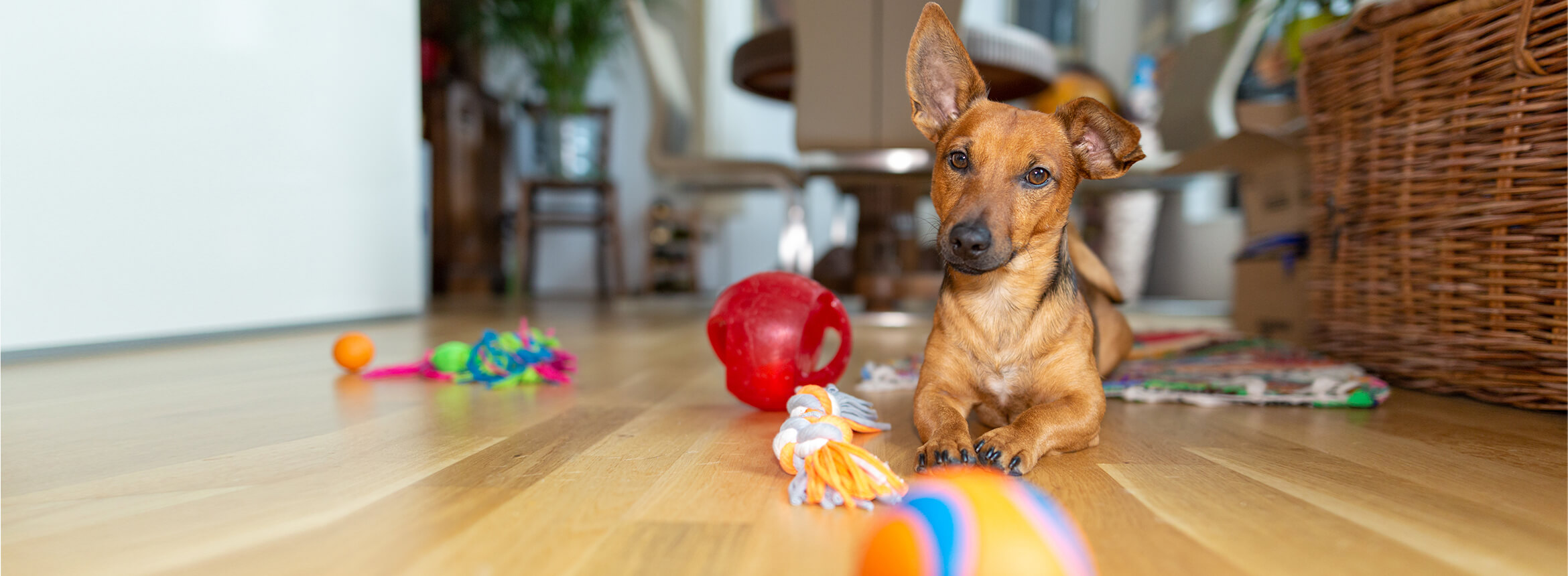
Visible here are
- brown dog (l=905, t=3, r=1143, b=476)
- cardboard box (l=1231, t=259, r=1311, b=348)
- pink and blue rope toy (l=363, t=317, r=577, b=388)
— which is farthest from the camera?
cardboard box (l=1231, t=259, r=1311, b=348)

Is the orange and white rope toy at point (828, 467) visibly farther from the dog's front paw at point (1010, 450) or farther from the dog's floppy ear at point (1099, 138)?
the dog's floppy ear at point (1099, 138)

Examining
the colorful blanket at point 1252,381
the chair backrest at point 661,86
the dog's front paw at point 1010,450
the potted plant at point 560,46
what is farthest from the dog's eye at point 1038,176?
the potted plant at point 560,46

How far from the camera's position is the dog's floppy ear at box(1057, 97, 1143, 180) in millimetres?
1207

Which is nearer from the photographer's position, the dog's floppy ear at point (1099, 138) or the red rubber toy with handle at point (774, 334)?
the dog's floppy ear at point (1099, 138)

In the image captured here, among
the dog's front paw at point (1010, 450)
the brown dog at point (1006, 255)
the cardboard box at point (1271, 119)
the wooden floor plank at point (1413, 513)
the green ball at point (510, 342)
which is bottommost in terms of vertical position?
the wooden floor plank at point (1413, 513)

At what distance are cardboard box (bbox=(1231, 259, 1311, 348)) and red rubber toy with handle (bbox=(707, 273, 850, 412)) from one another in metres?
1.68

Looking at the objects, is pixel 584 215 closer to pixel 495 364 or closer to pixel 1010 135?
pixel 495 364

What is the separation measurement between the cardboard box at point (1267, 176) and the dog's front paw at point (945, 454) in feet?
6.97

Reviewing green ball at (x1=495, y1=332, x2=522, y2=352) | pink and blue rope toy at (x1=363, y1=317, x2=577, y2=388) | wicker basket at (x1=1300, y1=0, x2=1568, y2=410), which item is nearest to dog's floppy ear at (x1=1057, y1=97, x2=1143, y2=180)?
wicker basket at (x1=1300, y1=0, x2=1568, y2=410)

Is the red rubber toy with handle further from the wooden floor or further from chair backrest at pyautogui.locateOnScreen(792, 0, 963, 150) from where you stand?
chair backrest at pyautogui.locateOnScreen(792, 0, 963, 150)

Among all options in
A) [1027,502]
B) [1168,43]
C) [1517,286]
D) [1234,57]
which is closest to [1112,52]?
[1168,43]

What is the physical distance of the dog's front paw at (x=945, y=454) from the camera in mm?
1014

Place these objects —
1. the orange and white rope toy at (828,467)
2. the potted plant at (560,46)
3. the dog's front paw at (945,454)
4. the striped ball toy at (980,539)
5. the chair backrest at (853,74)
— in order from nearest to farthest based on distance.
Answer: the striped ball toy at (980,539)
the orange and white rope toy at (828,467)
the dog's front paw at (945,454)
the chair backrest at (853,74)
the potted plant at (560,46)

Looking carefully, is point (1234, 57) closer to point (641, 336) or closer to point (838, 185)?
point (838, 185)
